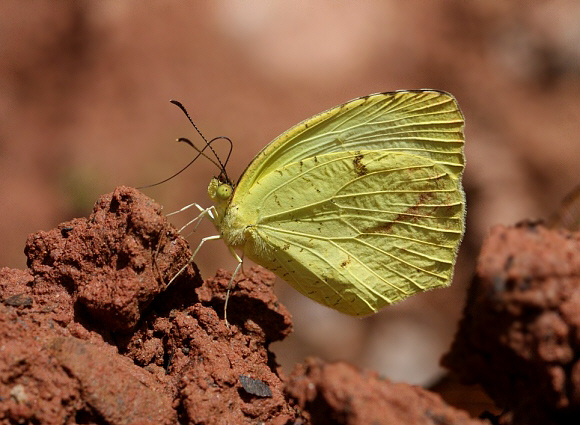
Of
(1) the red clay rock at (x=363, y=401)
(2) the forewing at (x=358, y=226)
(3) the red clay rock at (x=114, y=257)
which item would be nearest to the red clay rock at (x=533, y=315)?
(1) the red clay rock at (x=363, y=401)

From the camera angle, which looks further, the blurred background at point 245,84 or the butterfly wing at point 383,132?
the blurred background at point 245,84

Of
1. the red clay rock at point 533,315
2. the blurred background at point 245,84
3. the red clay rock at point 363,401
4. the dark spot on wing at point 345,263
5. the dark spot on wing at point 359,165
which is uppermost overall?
the blurred background at point 245,84

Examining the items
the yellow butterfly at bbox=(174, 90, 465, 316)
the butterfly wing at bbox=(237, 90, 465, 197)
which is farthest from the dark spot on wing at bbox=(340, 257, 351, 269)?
the butterfly wing at bbox=(237, 90, 465, 197)

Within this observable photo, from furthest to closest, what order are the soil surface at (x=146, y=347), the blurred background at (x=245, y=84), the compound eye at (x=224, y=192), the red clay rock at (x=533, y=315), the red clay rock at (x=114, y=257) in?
the blurred background at (x=245, y=84) → the compound eye at (x=224, y=192) → the red clay rock at (x=114, y=257) → the soil surface at (x=146, y=347) → the red clay rock at (x=533, y=315)

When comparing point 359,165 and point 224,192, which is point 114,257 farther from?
point 359,165

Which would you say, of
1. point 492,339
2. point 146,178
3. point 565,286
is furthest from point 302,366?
point 146,178

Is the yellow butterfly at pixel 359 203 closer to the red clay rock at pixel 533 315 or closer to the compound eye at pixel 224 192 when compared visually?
the compound eye at pixel 224 192

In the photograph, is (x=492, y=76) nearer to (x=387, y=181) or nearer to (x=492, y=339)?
(x=387, y=181)

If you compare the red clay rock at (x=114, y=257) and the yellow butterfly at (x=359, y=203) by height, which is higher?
the yellow butterfly at (x=359, y=203)
